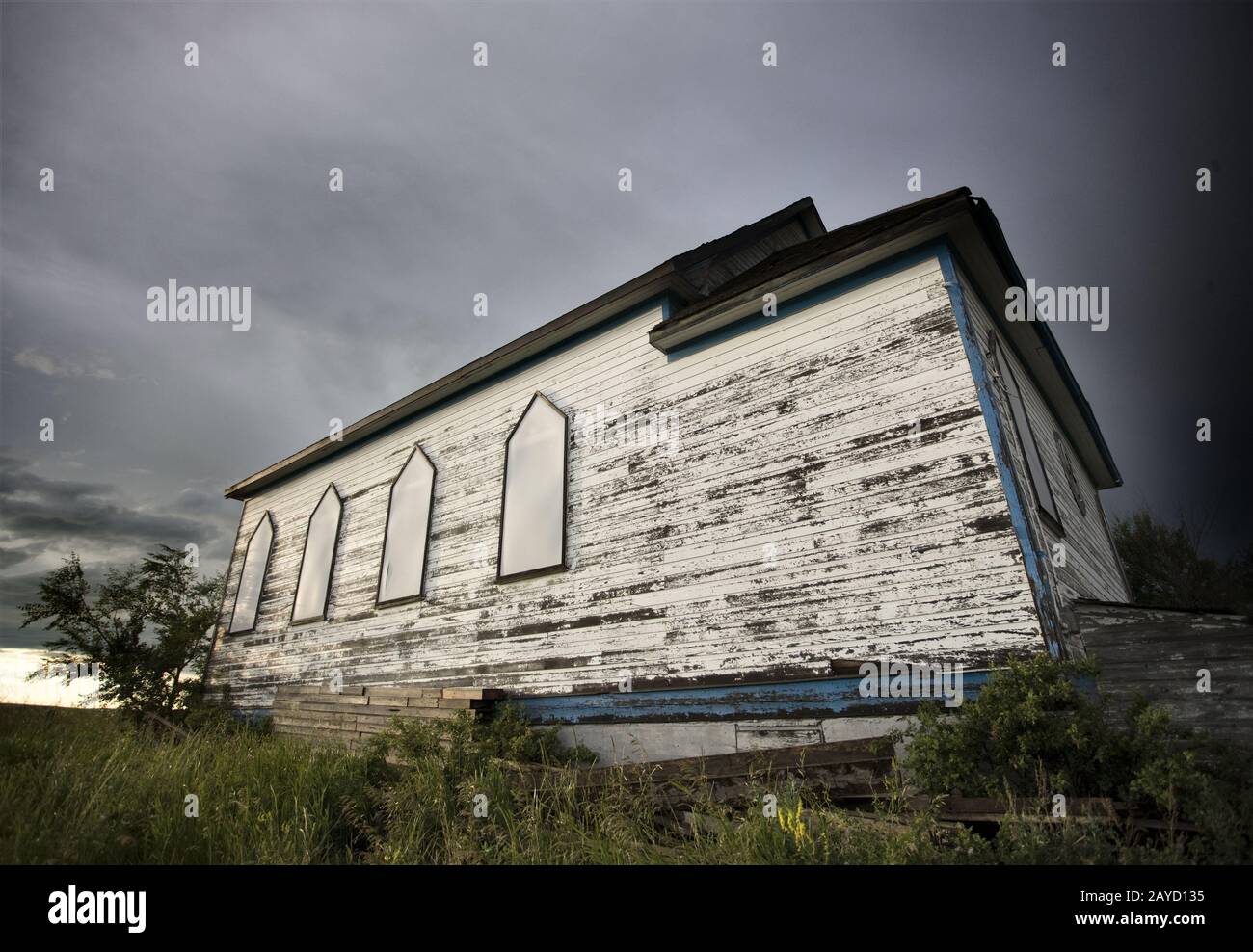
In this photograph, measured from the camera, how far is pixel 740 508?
296 inches

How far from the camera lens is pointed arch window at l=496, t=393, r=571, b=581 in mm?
9398

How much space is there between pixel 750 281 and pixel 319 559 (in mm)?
11758

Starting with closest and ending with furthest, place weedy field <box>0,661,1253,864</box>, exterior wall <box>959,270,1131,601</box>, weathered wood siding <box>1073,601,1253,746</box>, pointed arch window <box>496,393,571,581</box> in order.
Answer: weedy field <box>0,661,1253,864</box> < weathered wood siding <box>1073,601,1253,746</box> < exterior wall <box>959,270,1131,601</box> < pointed arch window <box>496,393,571,581</box>

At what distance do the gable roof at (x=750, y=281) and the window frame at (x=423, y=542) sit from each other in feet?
3.69

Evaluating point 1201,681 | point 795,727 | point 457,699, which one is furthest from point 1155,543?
point 457,699

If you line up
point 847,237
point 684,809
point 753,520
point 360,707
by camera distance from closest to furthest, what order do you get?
point 684,809, point 753,520, point 847,237, point 360,707

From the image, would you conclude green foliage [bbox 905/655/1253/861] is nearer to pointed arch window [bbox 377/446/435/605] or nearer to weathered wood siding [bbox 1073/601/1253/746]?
weathered wood siding [bbox 1073/601/1253/746]

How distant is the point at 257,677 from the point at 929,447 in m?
15.7

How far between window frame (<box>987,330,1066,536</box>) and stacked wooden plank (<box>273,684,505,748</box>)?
A: 7542mm
